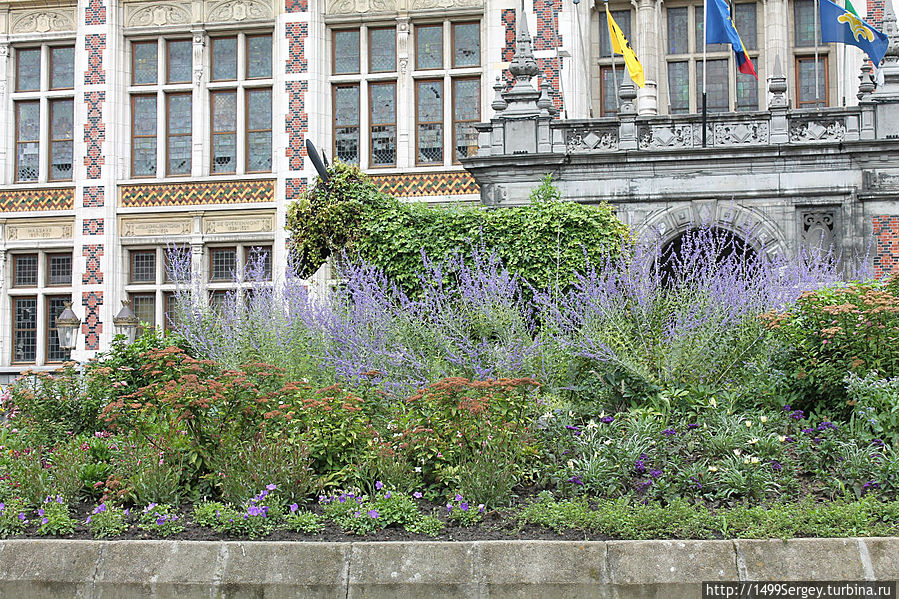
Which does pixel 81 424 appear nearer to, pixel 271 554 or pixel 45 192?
pixel 271 554

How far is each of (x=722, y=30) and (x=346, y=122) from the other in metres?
9.58

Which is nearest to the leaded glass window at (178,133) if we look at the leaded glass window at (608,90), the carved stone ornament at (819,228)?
the leaded glass window at (608,90)

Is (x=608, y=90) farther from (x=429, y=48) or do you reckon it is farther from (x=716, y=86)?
(x=429, y=48)

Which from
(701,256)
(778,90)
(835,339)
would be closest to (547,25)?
(778,90)

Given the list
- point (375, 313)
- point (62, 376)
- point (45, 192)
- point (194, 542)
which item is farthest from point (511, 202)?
point (45, 192)

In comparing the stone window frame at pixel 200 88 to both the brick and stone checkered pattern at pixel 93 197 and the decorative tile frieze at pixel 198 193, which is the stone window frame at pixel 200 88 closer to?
the decorative tile frieze at pixel 198 193

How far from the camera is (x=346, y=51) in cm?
2373

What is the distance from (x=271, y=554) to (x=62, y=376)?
4.79 m

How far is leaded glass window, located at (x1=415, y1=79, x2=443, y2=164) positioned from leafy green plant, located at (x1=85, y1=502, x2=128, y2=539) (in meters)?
16.8

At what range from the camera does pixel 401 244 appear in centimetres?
1406

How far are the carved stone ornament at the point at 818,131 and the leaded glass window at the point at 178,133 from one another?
560 inches

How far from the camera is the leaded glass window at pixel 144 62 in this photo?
79.9 ft

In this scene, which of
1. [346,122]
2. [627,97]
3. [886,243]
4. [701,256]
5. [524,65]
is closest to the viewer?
[701,256]

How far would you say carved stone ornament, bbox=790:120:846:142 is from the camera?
16109 mm
